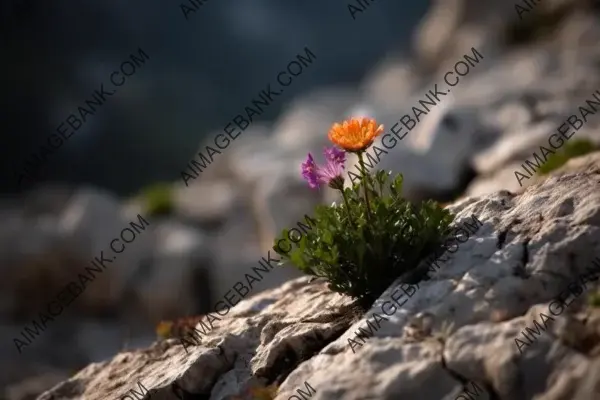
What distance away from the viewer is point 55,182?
21.6 m

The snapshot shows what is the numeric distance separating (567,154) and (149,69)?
19784mm

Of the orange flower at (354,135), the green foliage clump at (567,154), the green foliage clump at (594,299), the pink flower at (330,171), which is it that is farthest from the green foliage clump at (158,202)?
the green foliage clump at (594,299)

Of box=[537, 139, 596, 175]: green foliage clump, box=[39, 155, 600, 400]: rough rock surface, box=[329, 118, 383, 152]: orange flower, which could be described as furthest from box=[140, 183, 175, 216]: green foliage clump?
box=[329, 118, 383, 152]: orange flower

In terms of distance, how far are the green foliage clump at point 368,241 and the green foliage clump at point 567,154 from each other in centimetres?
339

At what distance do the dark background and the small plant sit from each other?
60.0ft

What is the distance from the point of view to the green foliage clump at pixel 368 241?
4.36 meters

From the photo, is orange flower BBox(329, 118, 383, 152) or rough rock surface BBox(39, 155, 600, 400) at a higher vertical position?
orange flower BBox(329, 118, 383, 152)

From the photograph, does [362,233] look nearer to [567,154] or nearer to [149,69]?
[567,154]

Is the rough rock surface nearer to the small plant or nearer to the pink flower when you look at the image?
the small plant

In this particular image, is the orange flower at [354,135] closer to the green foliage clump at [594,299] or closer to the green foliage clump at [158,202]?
the green foliage clump at [594,299]

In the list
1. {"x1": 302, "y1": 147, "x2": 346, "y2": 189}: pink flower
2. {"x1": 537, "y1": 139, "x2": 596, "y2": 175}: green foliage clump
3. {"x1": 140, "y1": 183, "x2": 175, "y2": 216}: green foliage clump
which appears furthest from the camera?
{"x1": 140, "y1": 183, "x2": 175, "y2": 216}: green foliage clump

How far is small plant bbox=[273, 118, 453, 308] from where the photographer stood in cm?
434

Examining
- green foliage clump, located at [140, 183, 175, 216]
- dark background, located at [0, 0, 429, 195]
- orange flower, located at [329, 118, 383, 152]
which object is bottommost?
orange flower, located at [329, 118, 383, 152]

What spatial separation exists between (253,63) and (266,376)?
938 inches
